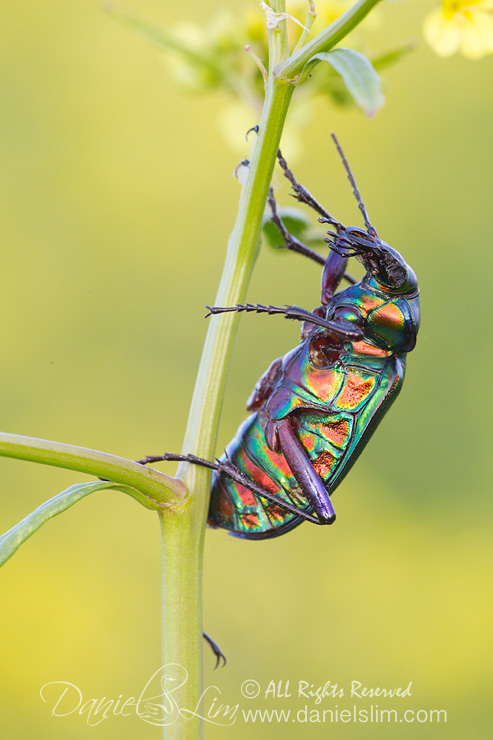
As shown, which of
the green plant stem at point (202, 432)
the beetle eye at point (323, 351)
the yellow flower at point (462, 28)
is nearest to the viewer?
the green plant stem at point (202, 432)

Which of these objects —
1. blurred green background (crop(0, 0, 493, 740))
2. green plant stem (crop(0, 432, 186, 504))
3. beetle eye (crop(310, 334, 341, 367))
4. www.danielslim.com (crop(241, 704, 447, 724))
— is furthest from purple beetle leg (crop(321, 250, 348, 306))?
www.danielslim.com (crop(241, 704, 447, 724))

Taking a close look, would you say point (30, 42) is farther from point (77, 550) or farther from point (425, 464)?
point (425, 464)

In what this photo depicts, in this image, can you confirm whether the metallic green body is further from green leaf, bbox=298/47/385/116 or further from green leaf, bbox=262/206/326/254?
green leaf, bbox=298/47/385/116

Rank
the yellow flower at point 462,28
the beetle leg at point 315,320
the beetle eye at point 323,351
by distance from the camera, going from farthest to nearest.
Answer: the beetle eye at point 323,351
the beetle leg at point 315,320
the yellow flower at point 462,28

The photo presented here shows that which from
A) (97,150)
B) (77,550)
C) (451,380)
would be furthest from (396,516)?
(97,150)

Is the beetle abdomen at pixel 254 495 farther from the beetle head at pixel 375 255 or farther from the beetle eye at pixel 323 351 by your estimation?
the beetle head at pixel 375 255

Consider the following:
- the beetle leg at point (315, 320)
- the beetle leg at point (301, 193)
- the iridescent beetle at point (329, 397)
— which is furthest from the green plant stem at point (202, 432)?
the beetle leg at point (301, 193)

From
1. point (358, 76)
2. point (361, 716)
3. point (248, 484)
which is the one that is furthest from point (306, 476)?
point (361, 716)
